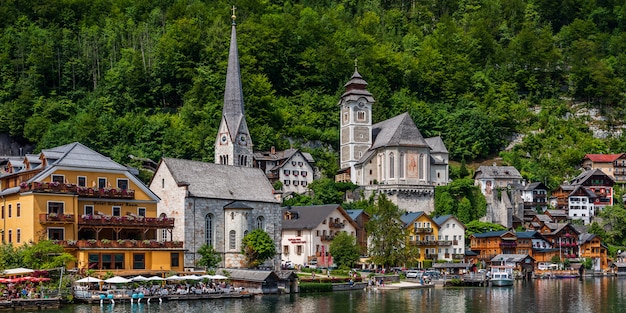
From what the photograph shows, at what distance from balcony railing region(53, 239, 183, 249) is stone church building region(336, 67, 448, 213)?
43.1 metres

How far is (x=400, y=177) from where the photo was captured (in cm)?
10650

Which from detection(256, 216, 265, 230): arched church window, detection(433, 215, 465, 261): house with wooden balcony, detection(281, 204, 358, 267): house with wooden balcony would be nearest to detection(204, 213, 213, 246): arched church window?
detection(256, 216, 265, 230): arched church window

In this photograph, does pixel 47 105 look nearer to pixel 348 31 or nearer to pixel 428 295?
pixel 348 31

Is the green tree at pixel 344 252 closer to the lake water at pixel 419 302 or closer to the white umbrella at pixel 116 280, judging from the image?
the lake water at pixel 419 302

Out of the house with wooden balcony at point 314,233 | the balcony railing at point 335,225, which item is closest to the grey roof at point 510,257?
the house with wooden balcony at point 314,233

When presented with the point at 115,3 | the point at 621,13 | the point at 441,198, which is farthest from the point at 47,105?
the point at 621,13

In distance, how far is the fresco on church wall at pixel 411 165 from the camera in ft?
352

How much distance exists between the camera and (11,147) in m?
112

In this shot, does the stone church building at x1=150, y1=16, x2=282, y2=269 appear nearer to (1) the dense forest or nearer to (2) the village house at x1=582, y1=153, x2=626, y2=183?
(1) the dense forest

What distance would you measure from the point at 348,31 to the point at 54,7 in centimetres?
4670

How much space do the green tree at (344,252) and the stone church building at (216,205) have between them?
704 cm

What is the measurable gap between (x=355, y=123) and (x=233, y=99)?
56.8 feet

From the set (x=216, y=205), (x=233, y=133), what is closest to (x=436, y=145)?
(x=233, y=133)

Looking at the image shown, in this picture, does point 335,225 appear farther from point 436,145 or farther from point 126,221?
point 126,221
